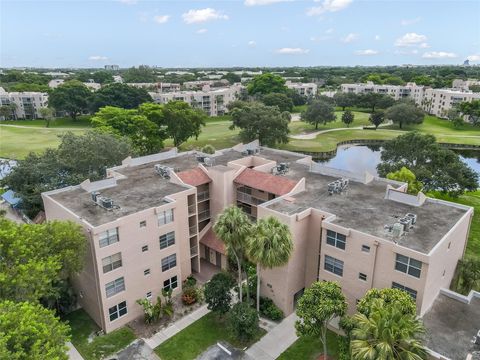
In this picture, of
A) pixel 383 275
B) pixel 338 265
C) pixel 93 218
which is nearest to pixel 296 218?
pixel 338 265

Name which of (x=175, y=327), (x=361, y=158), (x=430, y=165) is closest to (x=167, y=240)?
(x=175, y=327)

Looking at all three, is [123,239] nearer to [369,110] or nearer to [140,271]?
[140,271]

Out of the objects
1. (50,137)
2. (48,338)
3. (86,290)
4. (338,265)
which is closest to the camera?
(48,338)

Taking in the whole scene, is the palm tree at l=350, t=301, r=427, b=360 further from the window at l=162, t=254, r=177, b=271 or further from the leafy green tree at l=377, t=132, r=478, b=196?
the leafy green tree at l=377, t=132, r=478, b=196

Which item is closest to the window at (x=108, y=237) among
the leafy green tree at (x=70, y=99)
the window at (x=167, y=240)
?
the window at (x=167, y=240)

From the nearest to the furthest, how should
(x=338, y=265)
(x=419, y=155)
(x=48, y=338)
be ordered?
1. (x=48, y=338)
2. (x=338, y=265)
3. (x=419, y=155)

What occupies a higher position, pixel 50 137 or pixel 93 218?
pixel 93 218

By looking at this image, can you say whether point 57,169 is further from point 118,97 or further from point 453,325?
point 118,97
